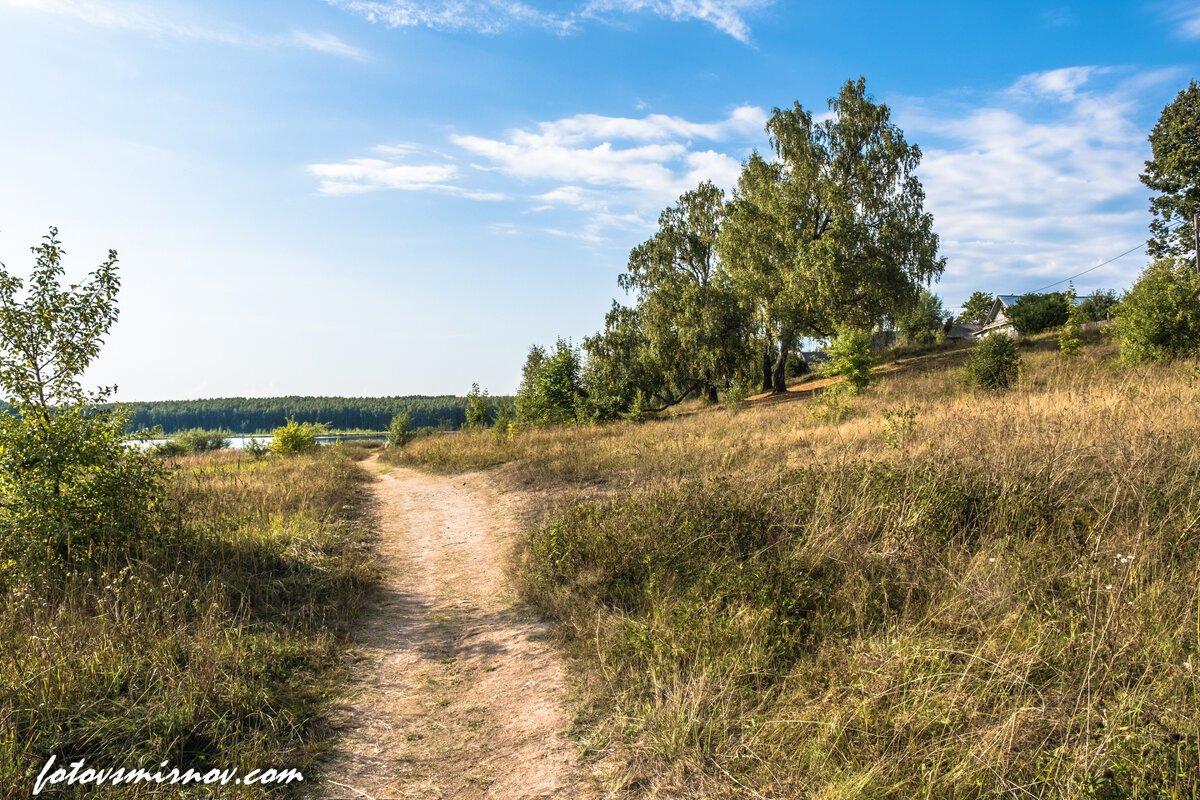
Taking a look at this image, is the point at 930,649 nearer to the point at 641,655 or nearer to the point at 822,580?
the point at 822,580

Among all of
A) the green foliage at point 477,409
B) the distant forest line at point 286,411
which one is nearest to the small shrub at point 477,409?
the green foliage at point 477,409

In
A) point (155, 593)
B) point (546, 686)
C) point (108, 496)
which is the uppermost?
point (108, 496)

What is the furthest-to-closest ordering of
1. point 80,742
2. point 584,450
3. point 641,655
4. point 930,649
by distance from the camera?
1. point 584,450
2. point 641,655
3. point 930,649
4. point 80,742

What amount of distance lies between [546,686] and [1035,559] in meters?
4.25

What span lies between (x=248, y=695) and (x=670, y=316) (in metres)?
31.7

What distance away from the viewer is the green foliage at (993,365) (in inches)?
703

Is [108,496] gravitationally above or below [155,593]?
above

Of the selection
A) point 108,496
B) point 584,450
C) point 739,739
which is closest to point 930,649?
point 739,739

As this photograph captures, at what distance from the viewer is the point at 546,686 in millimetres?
4801

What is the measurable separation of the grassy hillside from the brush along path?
14.9 inches

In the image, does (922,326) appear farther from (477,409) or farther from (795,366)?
(477,409)

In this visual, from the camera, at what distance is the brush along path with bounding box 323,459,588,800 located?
3715 mm

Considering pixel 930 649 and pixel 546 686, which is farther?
pixel 546 686

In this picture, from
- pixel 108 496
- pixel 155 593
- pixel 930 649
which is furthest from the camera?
pixel 108 496
